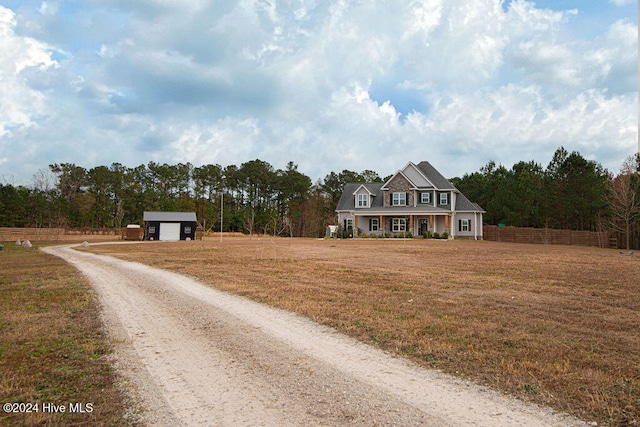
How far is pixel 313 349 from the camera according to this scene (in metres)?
5.81

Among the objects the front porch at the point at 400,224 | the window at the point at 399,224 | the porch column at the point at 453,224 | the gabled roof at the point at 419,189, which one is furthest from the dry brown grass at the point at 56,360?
the porch column at the point at 453,224

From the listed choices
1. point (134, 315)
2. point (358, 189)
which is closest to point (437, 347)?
point (134, 315)

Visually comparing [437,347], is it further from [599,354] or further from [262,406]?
[262,406]

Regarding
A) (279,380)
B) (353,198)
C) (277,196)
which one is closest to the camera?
(279,380)

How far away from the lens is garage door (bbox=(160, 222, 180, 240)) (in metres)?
47.1

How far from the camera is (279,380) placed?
4629 millimetres

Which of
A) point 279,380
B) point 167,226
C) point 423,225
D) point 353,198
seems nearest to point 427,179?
point 423,225

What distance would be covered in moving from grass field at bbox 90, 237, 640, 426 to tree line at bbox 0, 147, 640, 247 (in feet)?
72.5

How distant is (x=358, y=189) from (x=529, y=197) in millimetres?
17513

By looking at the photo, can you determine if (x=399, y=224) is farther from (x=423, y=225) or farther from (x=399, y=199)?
(x=399, y=199)

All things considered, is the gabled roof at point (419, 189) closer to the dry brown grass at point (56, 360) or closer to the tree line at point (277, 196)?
the tree line at point (277, 196)

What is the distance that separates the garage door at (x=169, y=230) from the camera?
4712 cm

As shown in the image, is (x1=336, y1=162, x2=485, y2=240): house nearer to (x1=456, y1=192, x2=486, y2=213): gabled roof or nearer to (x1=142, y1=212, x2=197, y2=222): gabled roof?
(x1=456, y1=192, x2=486, y2=213): gabled roof

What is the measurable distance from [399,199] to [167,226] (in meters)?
25.9
